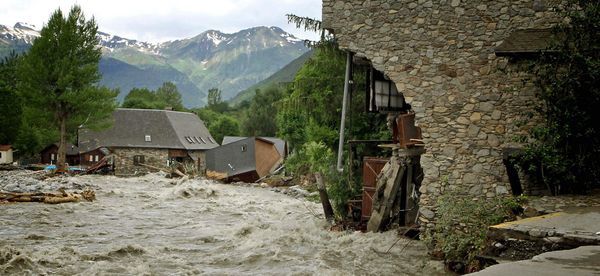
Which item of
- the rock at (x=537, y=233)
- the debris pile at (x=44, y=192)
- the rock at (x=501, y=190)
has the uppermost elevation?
the rock at (x=501, y=190)

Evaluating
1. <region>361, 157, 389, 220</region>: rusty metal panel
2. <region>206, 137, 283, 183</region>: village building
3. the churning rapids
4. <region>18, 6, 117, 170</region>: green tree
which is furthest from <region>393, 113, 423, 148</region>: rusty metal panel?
<region>18, 6, 117, 170</region>: green tree

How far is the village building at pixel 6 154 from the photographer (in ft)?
185

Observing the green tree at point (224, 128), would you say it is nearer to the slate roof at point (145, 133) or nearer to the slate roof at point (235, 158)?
the slate roof at point (145, 133)

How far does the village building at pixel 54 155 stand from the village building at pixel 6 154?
3.76 metres

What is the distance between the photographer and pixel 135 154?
53.5 metres

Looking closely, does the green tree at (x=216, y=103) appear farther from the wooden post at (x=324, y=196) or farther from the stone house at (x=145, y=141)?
the wooden post at (x=324, y=196)

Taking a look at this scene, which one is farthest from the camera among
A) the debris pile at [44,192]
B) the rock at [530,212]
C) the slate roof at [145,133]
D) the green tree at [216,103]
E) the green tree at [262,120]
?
the green tree at [216,103]

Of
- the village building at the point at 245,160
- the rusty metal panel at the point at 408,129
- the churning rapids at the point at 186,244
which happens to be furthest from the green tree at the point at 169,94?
the rusty metal panel at the point at 408,129

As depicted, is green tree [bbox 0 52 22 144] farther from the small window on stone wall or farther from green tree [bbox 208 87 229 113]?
green tree [bbox 208 87 229 113]

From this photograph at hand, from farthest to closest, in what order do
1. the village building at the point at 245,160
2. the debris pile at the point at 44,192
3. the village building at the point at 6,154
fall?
the village building at the point at 6,154 → the village building at the point at 245,160 → the debris pile at the point at 44,192

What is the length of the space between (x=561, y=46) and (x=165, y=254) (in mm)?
9288

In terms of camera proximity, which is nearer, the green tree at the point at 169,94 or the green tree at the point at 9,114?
the green tree at the point at 9,114

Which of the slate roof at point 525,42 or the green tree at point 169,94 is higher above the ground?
the green tree at point 169,94

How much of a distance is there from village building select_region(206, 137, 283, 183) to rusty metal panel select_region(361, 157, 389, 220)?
28.5m
